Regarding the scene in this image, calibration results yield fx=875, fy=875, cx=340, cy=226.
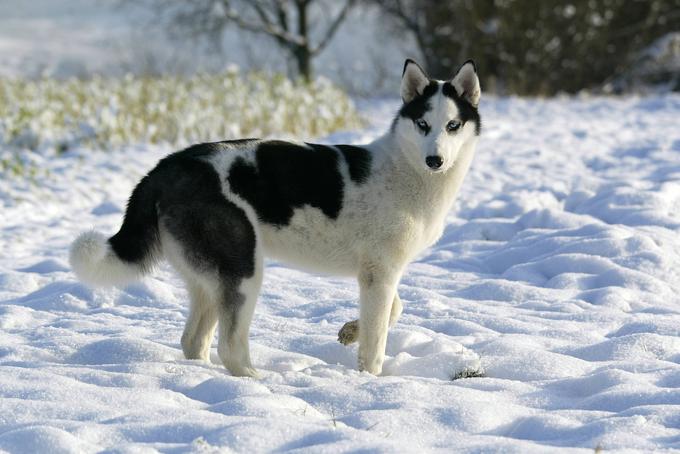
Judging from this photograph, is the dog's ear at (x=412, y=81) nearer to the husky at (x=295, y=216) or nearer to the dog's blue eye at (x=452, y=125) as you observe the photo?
the husky at (x=295, y=216)

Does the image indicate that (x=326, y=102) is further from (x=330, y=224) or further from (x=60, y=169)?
(x=330, y=224)

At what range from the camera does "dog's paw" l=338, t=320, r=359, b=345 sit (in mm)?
4781

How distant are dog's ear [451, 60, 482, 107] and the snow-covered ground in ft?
4.47

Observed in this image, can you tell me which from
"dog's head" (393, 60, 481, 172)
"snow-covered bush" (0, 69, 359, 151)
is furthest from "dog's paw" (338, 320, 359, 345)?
"snow-covered bush" (0, 69, 359, 151)

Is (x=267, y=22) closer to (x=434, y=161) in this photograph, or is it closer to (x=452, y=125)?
(x=452, y=125)

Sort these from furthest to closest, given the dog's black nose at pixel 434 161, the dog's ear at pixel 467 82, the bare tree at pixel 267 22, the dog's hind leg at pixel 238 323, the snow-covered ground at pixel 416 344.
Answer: the bare tree at pixel 267 22, the dog's ear at pixel 467 82, the dog's black nose at pixel 434 161, the dog's hind leg at pixel 238 323, the snow-covered ground at pixel 416 344

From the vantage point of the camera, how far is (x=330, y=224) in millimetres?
4543

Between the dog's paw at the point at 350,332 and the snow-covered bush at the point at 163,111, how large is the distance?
7502 mm

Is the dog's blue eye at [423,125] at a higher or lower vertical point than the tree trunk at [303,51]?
lower

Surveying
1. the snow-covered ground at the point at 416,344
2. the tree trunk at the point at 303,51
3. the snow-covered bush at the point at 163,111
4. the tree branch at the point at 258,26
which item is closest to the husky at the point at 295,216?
the snow-covered ground at the point at 416,344

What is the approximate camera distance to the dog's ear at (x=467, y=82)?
15.6 ft

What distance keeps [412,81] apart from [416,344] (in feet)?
4.84

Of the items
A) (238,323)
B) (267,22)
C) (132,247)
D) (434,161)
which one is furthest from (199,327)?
(267,22)

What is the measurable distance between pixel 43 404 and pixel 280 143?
178 cm
